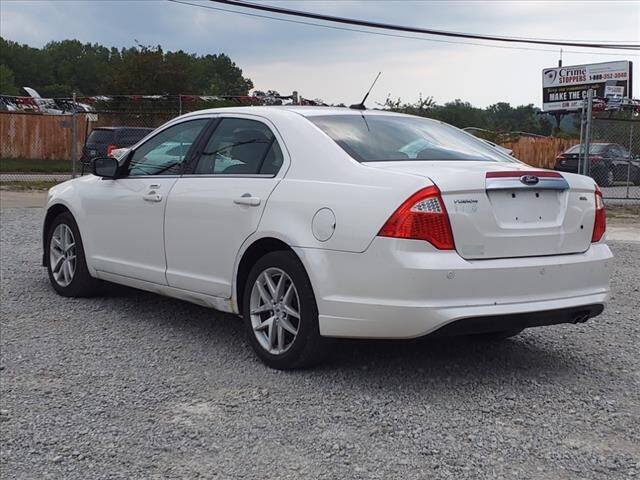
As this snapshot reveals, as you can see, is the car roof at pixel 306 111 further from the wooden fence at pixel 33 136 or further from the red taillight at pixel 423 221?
the wooden fence at pixel 33 136

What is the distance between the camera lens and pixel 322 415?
13.5 ft

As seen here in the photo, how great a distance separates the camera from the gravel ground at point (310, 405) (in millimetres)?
3535

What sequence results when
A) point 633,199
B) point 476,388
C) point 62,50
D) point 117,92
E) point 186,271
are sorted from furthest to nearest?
point 62,50, point 117,92, point 633,199, point 186,271, point 476,388

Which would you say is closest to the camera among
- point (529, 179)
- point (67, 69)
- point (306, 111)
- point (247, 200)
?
point (529, 179)

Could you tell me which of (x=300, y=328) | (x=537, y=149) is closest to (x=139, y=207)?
(x=300, y=328)

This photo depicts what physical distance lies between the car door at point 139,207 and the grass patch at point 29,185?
14.7 metres

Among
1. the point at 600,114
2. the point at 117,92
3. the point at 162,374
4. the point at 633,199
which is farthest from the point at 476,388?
the point at 117,92

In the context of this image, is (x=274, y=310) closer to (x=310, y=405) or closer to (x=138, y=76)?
(x=310, y=405)

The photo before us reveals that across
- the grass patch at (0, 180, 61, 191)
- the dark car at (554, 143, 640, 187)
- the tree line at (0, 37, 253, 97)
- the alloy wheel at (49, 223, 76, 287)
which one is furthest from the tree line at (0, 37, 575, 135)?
the alloy wheel at (49, 223, 76, 287)

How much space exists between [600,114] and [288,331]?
18737 mm

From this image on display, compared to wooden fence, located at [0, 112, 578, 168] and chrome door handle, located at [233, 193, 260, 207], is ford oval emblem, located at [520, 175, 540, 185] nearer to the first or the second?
chrome door handle, located at [233, 193, 260, 207]

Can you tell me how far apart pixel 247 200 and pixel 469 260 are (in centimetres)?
149

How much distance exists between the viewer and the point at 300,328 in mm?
4664

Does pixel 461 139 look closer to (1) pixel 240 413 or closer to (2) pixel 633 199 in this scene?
(1) pixel 240 413
